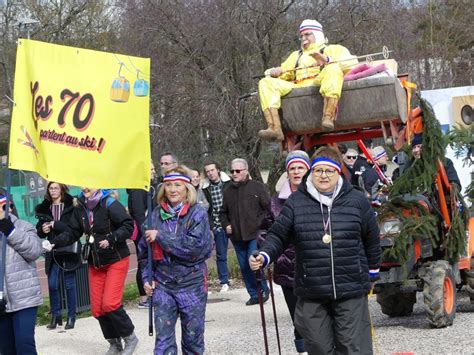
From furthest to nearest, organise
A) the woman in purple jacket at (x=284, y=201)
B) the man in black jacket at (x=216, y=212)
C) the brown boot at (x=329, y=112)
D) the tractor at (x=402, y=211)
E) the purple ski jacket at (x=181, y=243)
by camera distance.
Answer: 1. the man in black jacket at (x=216, y=212)
2. the tractor at (x=402, y=211)
3. the brown boot at (x=329, y=112)
4. the woman in purple jacket at (x=284, y=201)
5. the purple ski jacket at (x=181, y=243)

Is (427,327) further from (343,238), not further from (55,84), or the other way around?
(55,84)

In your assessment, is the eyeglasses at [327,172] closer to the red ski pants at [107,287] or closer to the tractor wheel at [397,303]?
the red ski pants at [107,287]

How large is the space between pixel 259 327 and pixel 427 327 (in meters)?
1.91

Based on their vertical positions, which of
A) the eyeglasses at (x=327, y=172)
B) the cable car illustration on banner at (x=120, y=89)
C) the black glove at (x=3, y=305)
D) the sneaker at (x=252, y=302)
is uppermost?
the cable car illustration on banner at (x=120, y=89)

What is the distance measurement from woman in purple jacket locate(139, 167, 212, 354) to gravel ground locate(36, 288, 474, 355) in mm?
2026

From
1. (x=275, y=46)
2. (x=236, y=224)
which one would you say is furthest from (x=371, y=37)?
(x=236, y=224)

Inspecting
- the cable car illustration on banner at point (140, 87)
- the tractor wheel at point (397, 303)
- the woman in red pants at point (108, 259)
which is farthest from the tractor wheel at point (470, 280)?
the cable car illustration on banner at point (140, 87)

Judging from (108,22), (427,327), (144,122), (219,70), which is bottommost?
(427,327)

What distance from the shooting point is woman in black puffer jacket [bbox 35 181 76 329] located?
41.4ft

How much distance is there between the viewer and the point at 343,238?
7203mm

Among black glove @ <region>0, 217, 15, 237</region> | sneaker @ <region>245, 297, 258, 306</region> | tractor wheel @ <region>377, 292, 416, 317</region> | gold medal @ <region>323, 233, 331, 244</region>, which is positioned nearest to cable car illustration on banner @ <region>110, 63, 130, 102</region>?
black glove @ <region>0, 217, 15, 237</region>

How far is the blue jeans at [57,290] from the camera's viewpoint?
12.7m

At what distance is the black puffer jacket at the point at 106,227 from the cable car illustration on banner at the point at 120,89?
92.7 inches

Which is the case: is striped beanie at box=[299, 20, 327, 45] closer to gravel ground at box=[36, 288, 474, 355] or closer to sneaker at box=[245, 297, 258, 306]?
gravel ground at box=[36, 288, 474, 355]
